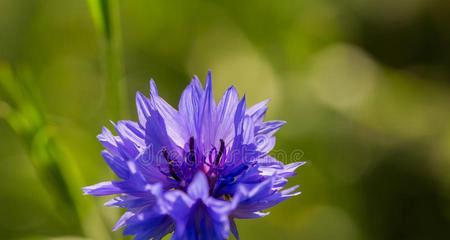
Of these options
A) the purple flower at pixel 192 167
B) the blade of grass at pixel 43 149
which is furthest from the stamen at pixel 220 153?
the blade of grass at pixel 43 149

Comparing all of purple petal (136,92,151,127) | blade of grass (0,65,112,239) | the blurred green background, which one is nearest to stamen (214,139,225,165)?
purple petal (136,92,151,127)

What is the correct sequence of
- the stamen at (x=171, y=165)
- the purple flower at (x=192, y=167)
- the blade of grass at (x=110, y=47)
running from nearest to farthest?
1. the purple flower at (x=192, y=167)
2. the stamen at (x=171, y=165)
3. the blade of grass at (x=110, y=47)

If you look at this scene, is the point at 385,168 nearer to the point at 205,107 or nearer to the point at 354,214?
the point at 354,214

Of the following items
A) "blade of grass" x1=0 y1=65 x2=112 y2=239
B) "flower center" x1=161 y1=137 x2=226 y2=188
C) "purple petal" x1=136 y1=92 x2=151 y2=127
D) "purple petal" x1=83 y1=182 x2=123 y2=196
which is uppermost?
"blade of grass" x1=0 y1=65 x2=112 y2=239

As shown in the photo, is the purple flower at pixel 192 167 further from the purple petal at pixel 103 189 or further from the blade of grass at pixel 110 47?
the blade of grass at pixel 110 47

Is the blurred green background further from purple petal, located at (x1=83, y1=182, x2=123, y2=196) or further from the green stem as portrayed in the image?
purple petal, located at (x1=83, y1=182, x2=123, y2=196)

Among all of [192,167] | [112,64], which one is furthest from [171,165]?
[112,64]

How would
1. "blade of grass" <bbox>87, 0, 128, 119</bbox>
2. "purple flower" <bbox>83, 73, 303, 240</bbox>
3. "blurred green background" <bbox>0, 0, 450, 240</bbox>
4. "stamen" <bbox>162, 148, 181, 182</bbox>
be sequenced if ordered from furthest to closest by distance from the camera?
"blurred green background" <bbox>0, 0, 450, 240</bbox>, "blade of grass" <bbox>87, 0, 128, 119</bbox>, "stamen" <bbox>162, 148, 181, 182</bbox>, "purple flower" <bbox>83, 73, 303, 240</bbox>
